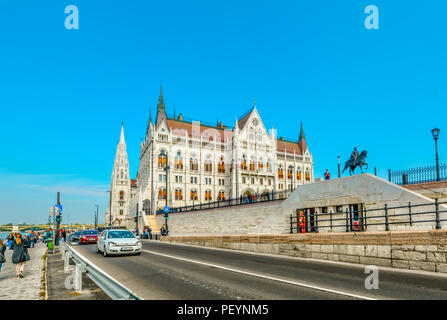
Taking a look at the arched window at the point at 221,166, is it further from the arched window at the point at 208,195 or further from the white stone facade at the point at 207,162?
the arched window at the point at 208,195

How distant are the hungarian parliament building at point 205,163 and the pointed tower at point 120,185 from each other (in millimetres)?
45313

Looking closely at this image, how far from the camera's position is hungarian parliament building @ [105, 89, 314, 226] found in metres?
65.4

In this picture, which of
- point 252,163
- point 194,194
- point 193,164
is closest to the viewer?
point 194,194

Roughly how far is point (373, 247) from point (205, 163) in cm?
6138

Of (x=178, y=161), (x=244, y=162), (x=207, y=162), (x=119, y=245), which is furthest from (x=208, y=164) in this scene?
(x=119, y=245)

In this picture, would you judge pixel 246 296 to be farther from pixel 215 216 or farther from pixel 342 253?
pixel 215 216

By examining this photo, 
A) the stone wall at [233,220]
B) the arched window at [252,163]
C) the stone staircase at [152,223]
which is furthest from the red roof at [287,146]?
the stone wall at [233,220]

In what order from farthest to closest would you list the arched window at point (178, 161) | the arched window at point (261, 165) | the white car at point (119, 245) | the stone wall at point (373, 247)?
the arched window at point (261, 165) → the arched window at point (178, 161) → the white car at point (119, 245) → the stone wall at point (373, 247)

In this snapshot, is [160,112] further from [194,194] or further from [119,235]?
[119,235]

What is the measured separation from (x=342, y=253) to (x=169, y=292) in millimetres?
7369

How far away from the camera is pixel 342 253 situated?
11.8 m

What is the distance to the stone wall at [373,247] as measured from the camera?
8.95 meters

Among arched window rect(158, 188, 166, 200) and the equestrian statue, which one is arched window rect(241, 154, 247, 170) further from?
the equestrian statue

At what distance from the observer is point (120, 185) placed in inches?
4734
